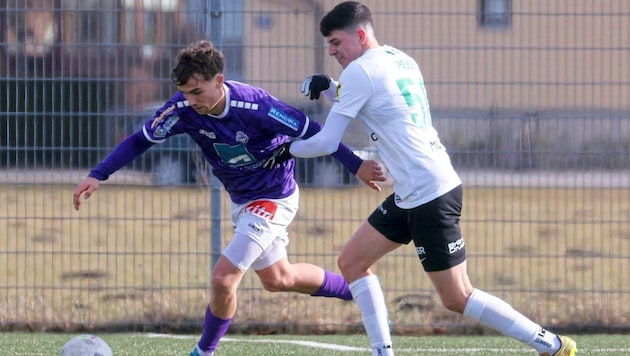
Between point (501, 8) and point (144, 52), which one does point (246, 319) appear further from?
point (501, 8)

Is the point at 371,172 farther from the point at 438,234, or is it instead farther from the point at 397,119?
the point at 438,234

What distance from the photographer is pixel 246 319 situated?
9.05 meters

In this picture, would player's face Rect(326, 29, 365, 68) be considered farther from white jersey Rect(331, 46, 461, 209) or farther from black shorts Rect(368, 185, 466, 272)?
black shorts Rect(368, 185, 466, 272)

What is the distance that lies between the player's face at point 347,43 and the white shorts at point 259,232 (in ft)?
3.85

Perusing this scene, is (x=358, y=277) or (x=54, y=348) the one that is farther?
(x=54, y=348)

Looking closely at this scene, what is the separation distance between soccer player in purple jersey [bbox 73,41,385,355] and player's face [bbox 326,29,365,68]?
0.58 meters

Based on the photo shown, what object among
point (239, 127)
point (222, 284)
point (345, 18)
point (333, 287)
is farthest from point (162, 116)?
point (333, 287)

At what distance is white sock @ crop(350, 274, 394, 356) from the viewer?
6.16 m

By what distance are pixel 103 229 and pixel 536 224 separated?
3226 millimetres

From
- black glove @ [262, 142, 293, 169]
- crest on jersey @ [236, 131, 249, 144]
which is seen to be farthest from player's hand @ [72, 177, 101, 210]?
black glove @ [262, 142, 293, 169]

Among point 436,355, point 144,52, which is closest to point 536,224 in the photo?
point 436,355

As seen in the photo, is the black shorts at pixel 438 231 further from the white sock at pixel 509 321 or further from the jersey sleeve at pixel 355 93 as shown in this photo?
the jersey sleeve at pixel 355 93

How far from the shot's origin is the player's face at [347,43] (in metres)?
6.01

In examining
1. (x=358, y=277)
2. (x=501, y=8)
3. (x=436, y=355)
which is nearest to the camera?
(x=358, y=277)
